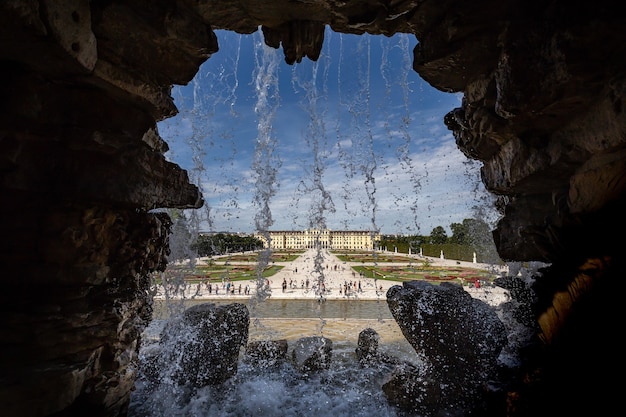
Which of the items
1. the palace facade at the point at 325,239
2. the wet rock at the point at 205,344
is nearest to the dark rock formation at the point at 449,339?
the wet rock at the point at 205,344

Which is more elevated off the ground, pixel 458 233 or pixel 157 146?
pixel 458 233

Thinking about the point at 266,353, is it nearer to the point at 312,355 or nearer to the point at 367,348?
the point at 312,355

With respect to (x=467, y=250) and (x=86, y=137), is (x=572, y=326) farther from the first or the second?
(x=467, y=250)

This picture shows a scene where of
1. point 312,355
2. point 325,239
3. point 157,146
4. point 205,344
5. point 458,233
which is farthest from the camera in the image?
point 325,239

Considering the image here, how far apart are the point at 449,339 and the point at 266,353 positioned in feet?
14.9

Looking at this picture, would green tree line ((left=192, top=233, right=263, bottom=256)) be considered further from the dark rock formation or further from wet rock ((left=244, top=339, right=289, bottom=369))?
the dark rock formation

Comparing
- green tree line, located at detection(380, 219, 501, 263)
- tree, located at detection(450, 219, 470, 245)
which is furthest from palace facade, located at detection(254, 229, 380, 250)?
tree, located at detection(450, 219, 470, 245)

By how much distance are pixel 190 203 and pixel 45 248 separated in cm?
234

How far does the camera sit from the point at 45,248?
407 cm

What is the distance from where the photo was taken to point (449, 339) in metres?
6.84

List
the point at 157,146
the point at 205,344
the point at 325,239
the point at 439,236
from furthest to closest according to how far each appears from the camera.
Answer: the point at 325,239
the point at 439,236
the point at 205,344
the point at 157,146

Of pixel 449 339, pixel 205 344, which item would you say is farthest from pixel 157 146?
pixel 449 339

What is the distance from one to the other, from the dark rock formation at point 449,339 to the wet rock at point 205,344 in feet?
12.3

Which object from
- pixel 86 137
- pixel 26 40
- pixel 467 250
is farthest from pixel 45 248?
pixel 467 250
